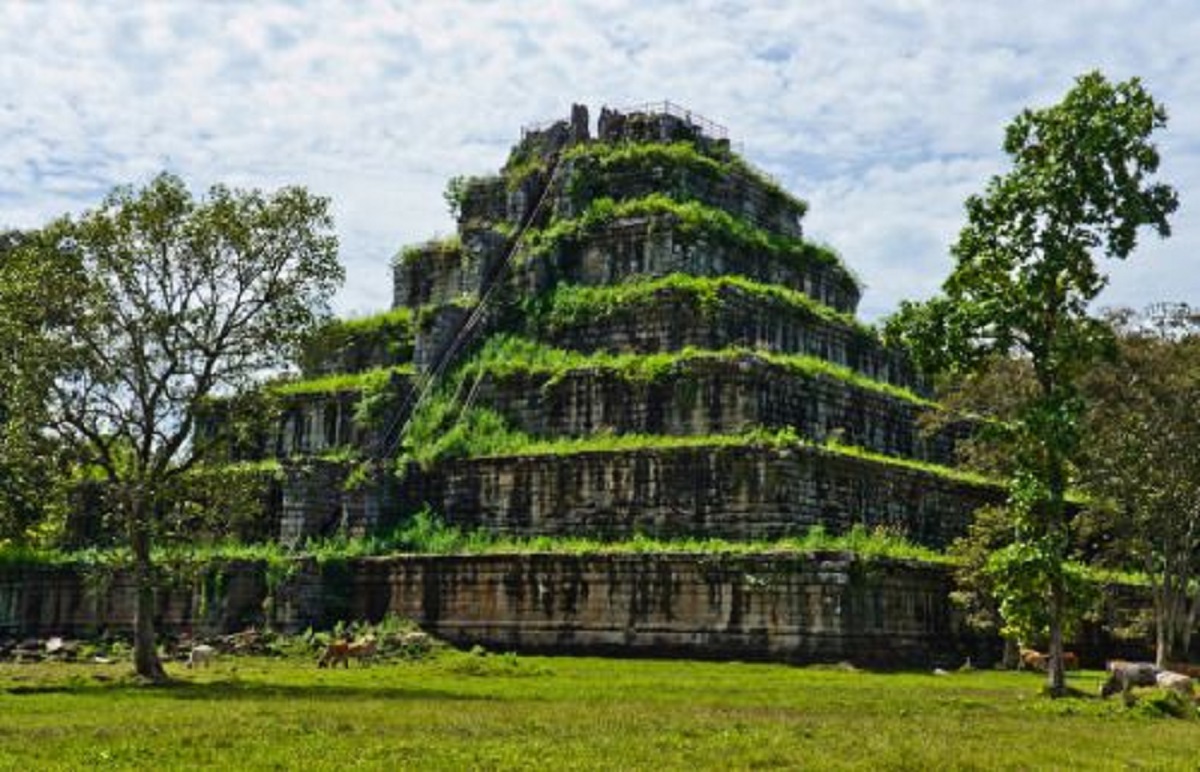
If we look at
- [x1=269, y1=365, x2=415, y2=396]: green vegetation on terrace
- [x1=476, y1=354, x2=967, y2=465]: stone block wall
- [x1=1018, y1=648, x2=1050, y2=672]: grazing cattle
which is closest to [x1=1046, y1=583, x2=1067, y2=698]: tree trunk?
[x1=1018, y1=648, x2=1050, y2=672]: grazing cattle

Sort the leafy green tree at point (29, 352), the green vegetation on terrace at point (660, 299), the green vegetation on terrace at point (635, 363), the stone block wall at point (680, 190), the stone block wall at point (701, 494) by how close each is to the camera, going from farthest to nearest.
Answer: the stone block wall at point (680, 190), the green vegetation on terrace at point (660, 299), the green vegetation on terrace at point (635, 363), the stone block wall at point (701, 494), the leafy green tree at point (29, 352)

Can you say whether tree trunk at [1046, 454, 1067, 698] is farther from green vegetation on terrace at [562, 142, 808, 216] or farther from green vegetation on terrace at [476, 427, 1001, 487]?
green vegetation on terrace at [562, 142, 808, 216]

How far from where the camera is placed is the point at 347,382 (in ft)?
170

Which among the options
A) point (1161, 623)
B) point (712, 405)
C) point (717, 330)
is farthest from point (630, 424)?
point (1161, 623)

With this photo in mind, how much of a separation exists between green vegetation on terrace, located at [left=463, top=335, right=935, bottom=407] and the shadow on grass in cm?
1668

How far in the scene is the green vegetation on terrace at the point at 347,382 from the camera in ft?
→ 163

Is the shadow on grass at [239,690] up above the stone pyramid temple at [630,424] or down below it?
below

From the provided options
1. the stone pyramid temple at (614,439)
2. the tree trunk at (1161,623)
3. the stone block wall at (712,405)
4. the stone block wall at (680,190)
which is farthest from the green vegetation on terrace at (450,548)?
the stone block wall at (680,190)

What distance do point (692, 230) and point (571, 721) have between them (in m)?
28.4

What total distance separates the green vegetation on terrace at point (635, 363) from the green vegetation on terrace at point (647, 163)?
6770 mm

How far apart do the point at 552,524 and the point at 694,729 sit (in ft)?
76.2

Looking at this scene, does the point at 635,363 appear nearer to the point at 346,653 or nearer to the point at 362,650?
the point at 362,650

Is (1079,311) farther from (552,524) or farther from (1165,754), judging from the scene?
(552,524)

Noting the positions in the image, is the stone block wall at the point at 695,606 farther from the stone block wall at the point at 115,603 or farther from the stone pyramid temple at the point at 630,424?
the stone block wall at the point at 115,603
